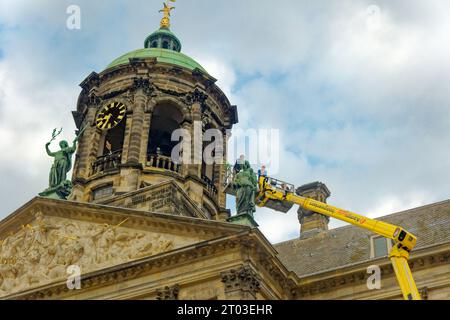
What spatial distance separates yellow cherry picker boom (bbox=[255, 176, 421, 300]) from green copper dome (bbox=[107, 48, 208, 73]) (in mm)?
10460

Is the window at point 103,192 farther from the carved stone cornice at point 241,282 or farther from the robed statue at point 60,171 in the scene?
the carved stone cornice at point 241,282

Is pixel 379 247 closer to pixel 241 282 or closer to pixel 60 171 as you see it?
pixel 241 282

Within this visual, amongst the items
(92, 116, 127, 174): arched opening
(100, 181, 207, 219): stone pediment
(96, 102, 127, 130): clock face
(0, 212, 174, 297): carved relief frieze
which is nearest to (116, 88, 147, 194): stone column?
(92, 116, 127, 174): arched opening

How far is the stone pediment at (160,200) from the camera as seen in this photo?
2789 cm

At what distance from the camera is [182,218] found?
24.9 meters

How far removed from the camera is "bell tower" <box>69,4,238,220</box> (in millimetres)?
32188

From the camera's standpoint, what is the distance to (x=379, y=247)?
93.0ft

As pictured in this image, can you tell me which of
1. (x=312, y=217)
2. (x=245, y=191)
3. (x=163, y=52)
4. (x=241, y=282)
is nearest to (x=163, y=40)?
(x=163, y=52)

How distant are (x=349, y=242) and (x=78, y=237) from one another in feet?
36.4

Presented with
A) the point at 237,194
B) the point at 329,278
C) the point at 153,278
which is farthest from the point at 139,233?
the point at 329,278

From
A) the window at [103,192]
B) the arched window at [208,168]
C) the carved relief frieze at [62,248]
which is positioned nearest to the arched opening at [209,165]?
the arched window at [208,168]
